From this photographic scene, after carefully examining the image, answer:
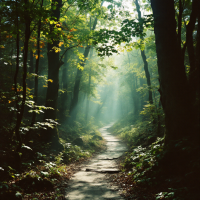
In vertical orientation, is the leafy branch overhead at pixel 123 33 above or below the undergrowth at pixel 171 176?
above

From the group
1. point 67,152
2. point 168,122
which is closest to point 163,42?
point 168,122

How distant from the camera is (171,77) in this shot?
4.96 m

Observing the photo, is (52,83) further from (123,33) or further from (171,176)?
(171,176)

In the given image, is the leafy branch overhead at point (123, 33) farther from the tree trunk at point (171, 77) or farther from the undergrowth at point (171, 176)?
the undergrowth at point (171, 176)

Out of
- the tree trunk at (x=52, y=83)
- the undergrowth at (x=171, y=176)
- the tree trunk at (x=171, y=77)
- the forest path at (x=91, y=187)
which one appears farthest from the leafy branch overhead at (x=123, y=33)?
the forest path at (x=91, y=187)

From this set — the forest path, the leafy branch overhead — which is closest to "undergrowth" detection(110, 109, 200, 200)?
the forest path

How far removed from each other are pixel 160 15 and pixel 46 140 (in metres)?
7.64

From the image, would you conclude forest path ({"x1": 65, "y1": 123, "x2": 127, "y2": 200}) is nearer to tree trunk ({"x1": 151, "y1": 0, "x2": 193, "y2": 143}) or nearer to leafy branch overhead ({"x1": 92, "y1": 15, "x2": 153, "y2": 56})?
tree trunk ({"x1": 151, "y1": 0, "x2": 193, "y2": 143})

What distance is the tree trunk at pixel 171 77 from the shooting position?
15.7ft

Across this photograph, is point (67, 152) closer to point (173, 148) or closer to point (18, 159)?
point (18, 159)

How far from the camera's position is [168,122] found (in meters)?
5.08

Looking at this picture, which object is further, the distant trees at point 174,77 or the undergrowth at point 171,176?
the distant trees at point 174,77

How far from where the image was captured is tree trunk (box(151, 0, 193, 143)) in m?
4.78

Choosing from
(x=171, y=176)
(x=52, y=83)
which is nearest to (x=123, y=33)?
(x=52, y=83)
